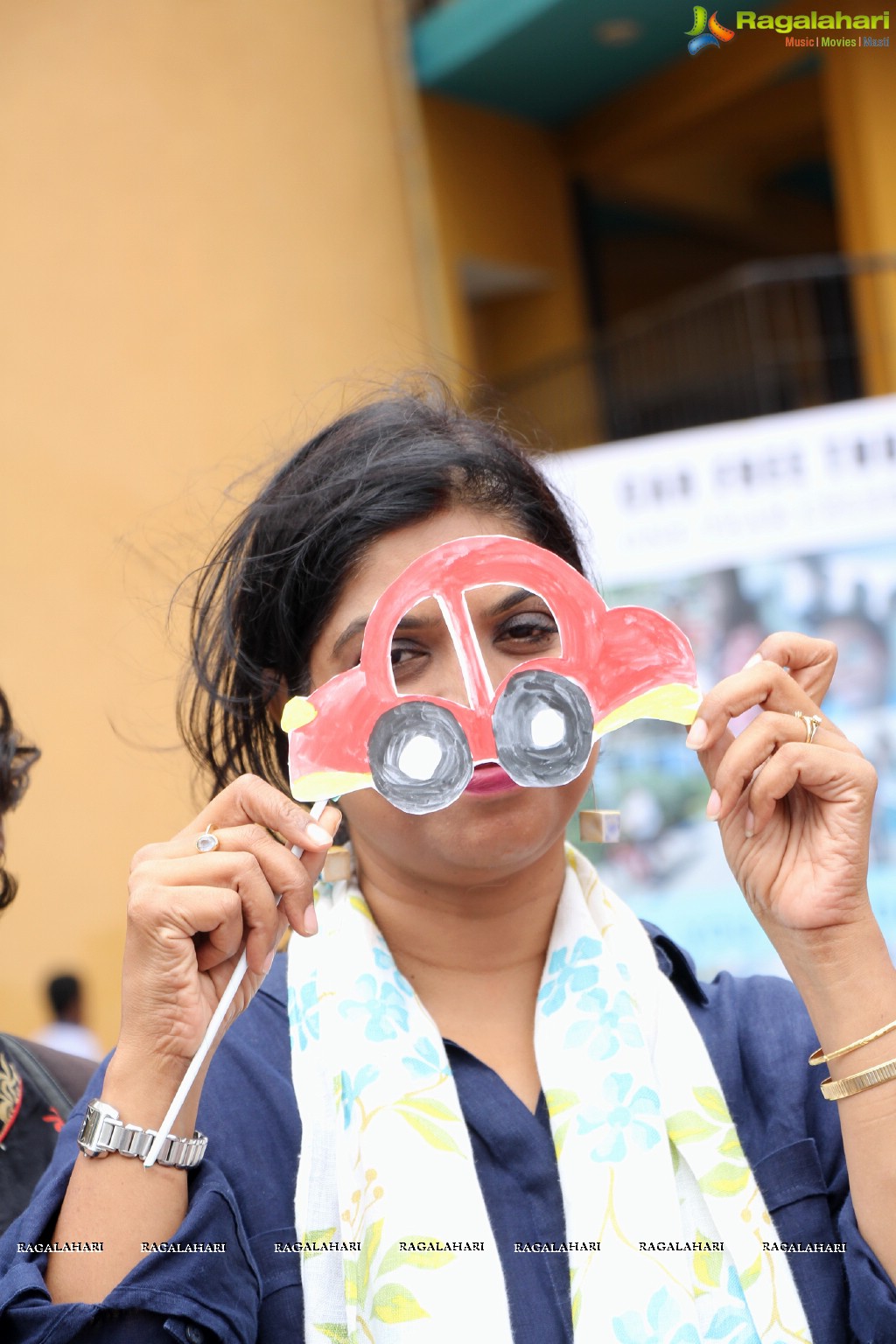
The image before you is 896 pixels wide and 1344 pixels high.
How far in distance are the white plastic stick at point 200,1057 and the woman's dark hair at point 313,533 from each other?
32cm

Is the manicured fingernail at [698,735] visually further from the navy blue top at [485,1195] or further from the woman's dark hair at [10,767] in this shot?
the woman's dark hair at [10,767]

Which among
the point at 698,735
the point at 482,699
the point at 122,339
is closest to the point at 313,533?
the point at 482,699

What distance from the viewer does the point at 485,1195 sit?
4.63 ft

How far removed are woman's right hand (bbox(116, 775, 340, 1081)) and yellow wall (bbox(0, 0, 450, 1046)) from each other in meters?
3.89

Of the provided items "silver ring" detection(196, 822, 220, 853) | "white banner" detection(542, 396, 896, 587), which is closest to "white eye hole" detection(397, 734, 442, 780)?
"silver ring" detection(196, 822, 220, 853)

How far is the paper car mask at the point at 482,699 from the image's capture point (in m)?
1.40

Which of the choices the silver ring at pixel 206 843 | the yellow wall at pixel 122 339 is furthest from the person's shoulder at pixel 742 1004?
the yellow wall at pixel 122 339

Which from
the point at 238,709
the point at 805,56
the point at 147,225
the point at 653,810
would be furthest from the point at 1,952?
the point at 805,56

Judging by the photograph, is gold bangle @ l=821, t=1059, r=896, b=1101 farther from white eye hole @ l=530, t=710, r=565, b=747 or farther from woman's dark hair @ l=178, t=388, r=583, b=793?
woman's dark hair @ l=178, t=388, r=583, b=793

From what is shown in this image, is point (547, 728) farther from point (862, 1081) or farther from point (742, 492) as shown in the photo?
point (742, 492)

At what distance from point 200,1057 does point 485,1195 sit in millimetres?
350

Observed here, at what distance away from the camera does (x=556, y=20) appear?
306 inches

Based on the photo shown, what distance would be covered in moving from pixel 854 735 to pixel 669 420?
4502 mm

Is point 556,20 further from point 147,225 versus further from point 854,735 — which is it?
point 854,735
